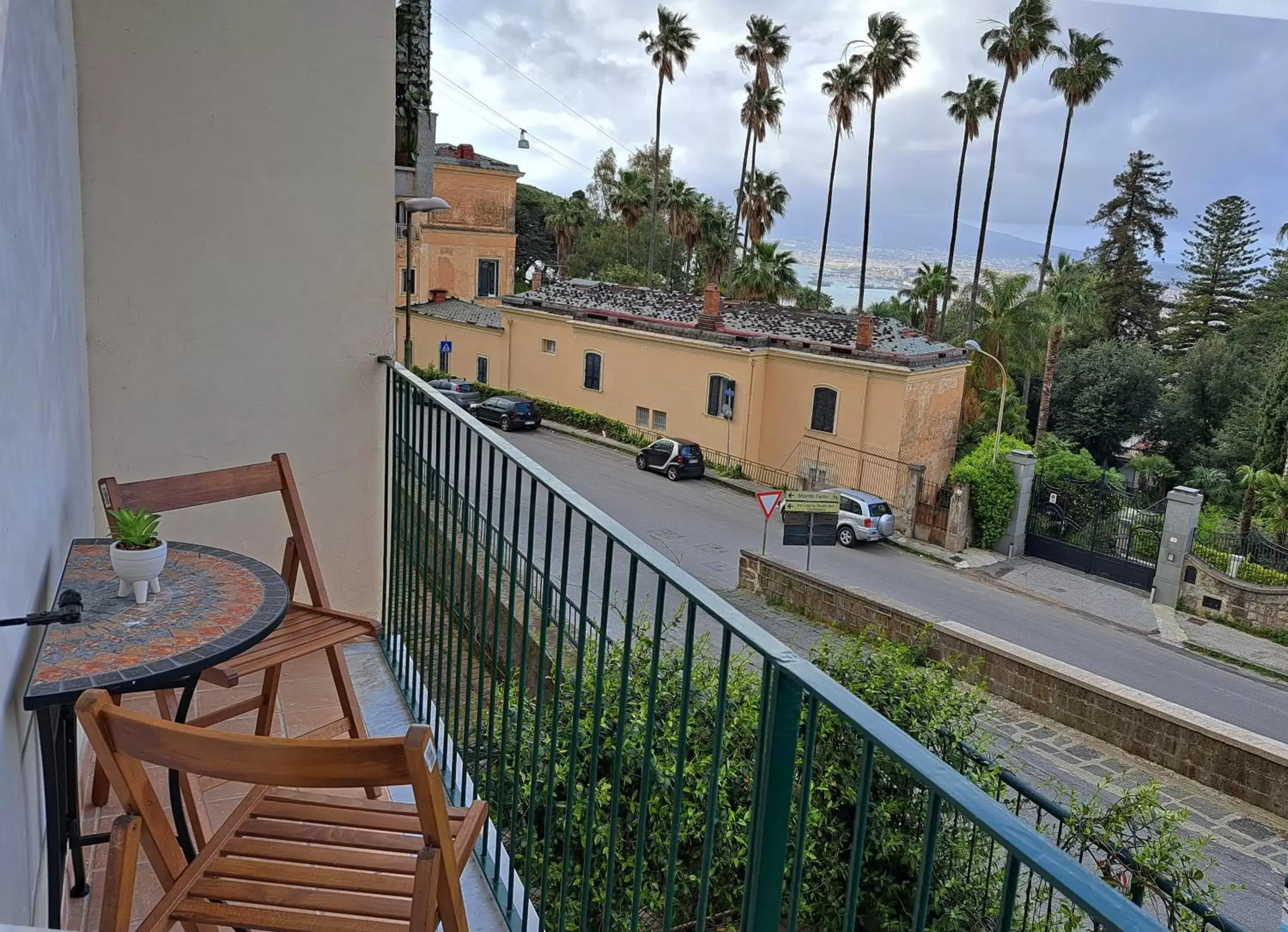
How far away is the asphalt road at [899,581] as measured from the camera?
44.8 feet

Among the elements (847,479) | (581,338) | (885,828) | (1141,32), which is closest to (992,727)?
(885,828)

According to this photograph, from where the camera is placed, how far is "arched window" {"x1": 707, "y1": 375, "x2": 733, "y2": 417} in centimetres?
2131

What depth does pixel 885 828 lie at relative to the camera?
372 cm

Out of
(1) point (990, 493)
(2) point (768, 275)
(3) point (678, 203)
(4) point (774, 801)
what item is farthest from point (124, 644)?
(3) point (678, 203)

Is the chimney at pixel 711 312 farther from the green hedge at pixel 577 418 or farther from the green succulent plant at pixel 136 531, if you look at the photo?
the green succulent plant at pixel 136 531

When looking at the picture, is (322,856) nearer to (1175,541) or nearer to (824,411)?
(1175,541)

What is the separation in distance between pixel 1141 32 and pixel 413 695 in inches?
1648

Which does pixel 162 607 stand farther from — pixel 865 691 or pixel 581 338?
pixel 581 338

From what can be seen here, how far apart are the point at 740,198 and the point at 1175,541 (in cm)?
2289

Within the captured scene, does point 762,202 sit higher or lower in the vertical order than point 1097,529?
higher

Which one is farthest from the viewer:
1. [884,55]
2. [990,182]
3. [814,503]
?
[990,182]

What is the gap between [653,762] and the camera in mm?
2098

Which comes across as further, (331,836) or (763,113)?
(763,113)

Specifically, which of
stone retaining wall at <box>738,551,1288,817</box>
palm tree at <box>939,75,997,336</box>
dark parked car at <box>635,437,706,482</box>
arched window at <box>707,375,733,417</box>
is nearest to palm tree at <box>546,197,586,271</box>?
palm tree at <box>939,75,997,336</box>
